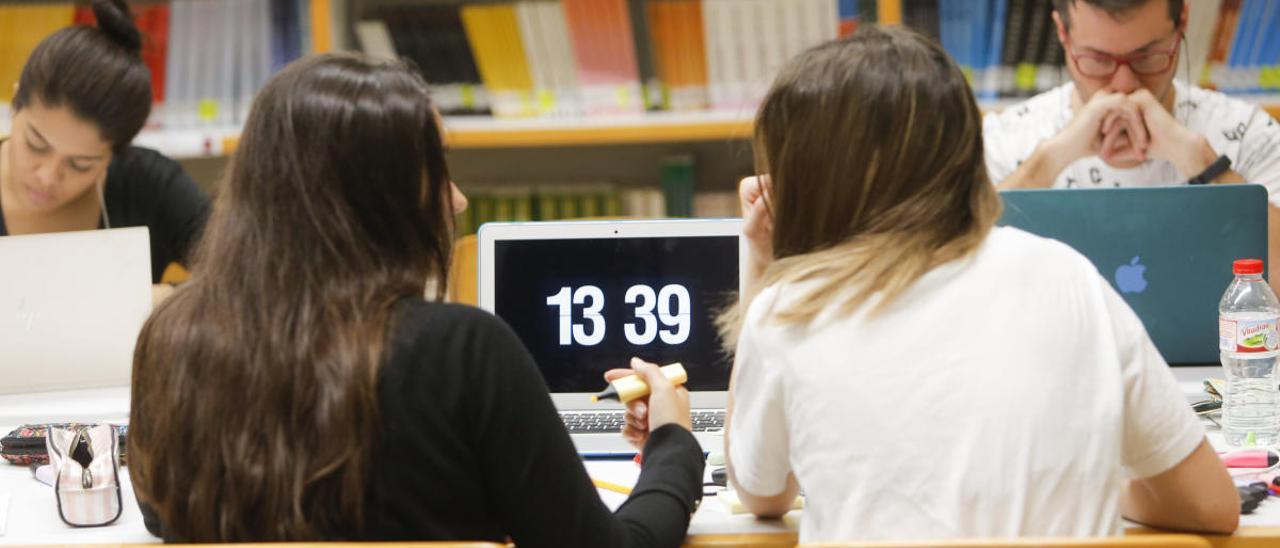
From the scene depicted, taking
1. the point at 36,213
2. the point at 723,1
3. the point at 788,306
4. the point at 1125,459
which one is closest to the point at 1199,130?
the point at 723,1

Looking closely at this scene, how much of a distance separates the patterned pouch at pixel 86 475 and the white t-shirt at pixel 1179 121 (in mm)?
1728

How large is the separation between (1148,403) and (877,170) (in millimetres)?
317

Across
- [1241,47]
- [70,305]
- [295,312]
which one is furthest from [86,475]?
[1241,47]

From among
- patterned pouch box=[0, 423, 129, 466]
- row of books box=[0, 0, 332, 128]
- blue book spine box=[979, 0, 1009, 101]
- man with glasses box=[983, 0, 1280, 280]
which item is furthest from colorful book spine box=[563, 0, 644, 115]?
patterned pouch box=[0, 423, 129, 466]

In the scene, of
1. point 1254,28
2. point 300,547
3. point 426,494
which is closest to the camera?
point 300,547

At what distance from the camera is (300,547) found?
1.02 m

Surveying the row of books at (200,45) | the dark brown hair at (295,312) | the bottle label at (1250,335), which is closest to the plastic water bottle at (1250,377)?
the bottle label at (1250,335)

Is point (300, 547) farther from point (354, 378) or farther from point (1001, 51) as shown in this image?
point (1001, 51)

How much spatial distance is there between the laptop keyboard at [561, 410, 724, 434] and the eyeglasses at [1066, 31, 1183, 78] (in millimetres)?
1057

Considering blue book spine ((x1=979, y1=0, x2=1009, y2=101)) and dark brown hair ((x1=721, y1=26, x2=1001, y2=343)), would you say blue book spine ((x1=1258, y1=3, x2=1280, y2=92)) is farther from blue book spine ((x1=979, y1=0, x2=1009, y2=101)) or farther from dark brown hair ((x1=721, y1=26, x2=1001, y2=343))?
dark brown hair ((x1=721, y1=26, x2=1001, y2=343))

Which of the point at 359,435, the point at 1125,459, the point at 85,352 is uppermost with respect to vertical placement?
the point at 359,435

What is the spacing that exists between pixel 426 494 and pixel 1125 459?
65 cm

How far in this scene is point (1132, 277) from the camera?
1.86 meters

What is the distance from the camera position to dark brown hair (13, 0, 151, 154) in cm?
234
